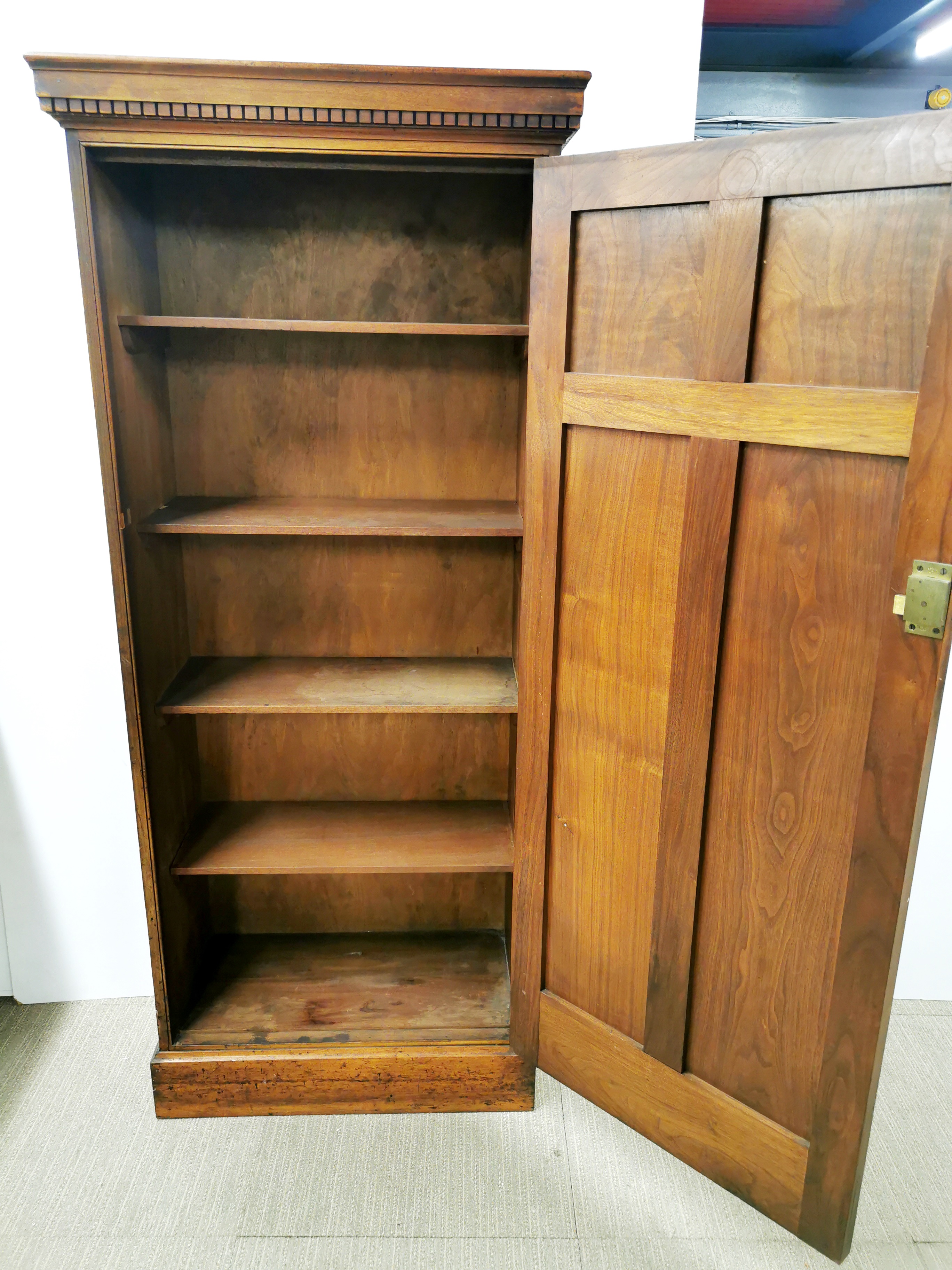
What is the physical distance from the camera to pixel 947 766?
2133mm

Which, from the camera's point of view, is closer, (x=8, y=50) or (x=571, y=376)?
(x=571, y=376)

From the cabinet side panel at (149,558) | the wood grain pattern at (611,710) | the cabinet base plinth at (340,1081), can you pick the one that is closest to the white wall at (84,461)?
the cabinet side panel at (149,558)

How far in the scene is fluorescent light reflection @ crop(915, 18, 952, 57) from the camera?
324cm

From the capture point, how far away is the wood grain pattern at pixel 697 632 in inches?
54.4

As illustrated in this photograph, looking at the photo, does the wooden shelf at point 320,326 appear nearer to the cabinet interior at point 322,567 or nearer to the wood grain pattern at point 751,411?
the cabinet interior at point 322,567

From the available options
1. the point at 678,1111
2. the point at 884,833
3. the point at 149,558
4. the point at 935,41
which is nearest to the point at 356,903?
the point at 678,1111

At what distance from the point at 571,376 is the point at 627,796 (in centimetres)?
80

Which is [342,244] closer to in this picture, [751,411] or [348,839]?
[751,411]

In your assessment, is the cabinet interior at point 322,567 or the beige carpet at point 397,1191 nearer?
the beige carpet at point 397,1191

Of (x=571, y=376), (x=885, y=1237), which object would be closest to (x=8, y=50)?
(x=571, y=376)

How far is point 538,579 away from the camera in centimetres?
170

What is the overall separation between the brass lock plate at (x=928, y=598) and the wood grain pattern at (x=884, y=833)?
0.01 metres

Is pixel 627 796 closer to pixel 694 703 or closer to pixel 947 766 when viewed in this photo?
pixel 694 703

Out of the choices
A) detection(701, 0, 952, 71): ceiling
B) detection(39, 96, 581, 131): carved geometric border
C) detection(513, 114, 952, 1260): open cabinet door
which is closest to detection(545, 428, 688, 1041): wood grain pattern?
detection(513, 114, 952, 1260): open cabinet door
